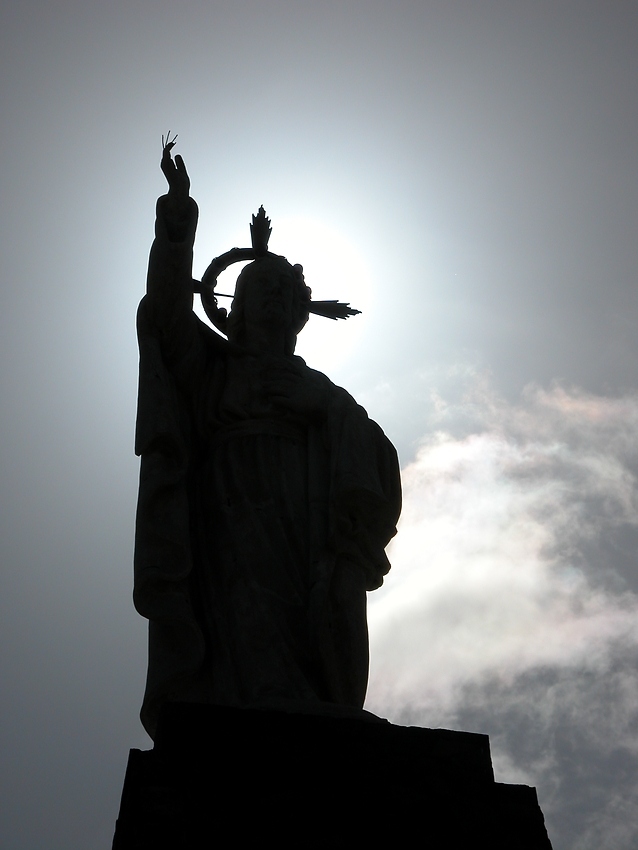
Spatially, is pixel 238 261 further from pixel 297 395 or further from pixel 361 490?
pixel 361 490

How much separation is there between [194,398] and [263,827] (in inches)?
124

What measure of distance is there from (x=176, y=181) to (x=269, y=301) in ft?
3.60

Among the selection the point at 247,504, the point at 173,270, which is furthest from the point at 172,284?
the point at 247,504

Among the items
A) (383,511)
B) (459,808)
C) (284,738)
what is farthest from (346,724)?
(383,511)

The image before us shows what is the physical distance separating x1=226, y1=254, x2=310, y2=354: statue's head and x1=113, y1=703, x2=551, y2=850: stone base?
3.28 m

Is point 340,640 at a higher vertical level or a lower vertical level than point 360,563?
lower

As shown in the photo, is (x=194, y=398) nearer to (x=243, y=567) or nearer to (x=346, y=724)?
(x=243, y=567)

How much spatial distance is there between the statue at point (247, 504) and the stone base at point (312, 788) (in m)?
0.36

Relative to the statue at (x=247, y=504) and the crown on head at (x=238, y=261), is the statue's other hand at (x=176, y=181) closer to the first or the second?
the statue at (x=247, y=504)

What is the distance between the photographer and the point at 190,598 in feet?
19.8

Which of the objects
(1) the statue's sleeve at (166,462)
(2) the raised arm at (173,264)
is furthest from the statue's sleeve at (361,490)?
(2) the raised arm at (173,264)

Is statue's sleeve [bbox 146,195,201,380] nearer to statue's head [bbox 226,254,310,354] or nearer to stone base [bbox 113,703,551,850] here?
statue's head [bbox 226,254,310,354]

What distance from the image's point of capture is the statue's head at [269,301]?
7.62 m

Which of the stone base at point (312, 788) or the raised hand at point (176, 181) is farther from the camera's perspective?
the raised hand at point (176, 181)
